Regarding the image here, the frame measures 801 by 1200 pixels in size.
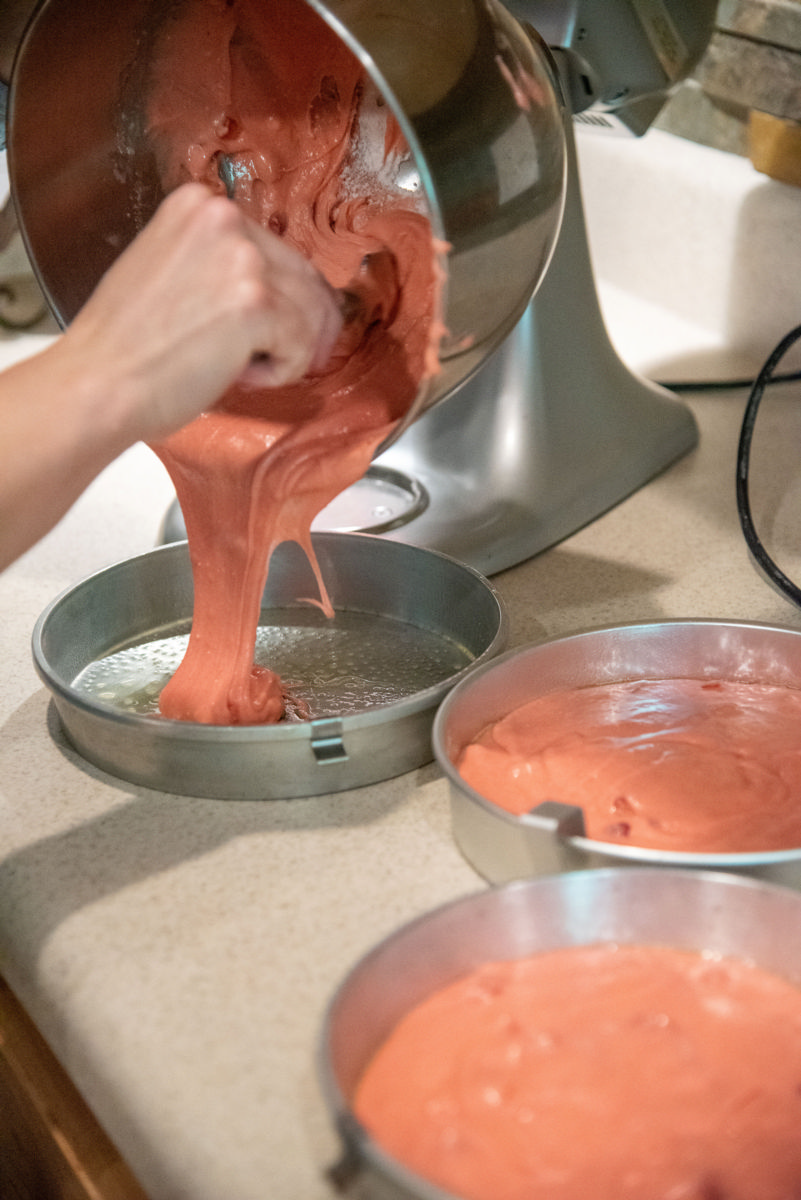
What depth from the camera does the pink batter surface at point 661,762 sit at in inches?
24.5

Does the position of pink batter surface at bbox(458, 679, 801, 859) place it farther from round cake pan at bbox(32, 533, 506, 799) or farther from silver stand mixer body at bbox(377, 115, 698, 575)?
silver stand mixer body at bbox(377, 115, 698, 575)

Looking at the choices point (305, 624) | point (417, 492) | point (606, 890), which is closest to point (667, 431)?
point (417, 492)

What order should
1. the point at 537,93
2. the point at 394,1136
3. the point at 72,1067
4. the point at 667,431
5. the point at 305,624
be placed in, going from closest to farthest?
1. the point at 394,1136
2. the point at 72,1067
3. the point at 537,93
4. the point at 305,624
5. the point at 667,431

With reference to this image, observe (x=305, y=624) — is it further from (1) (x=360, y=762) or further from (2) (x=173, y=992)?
(2) (x=173, y=992)

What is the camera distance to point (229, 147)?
0.77 metres

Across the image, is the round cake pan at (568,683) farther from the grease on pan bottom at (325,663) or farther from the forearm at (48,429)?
the forearm at (48,429)

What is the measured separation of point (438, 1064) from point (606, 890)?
0.34 feet

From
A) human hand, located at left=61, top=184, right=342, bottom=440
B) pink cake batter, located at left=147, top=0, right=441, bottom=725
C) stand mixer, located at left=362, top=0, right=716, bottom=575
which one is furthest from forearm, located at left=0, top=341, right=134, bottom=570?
stand mixer, located at left=362, top=0, right=716, bottom=575

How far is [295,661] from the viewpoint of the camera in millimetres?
865

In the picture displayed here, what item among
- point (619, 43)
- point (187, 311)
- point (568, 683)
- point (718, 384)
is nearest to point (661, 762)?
point (568, 683)

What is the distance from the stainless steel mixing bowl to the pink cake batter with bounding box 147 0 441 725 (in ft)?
0.08

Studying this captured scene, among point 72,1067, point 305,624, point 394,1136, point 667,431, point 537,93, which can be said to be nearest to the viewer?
point 394,1136

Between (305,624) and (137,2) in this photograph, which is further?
(305,624)

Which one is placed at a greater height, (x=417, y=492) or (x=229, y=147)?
(x=229, y=147)
